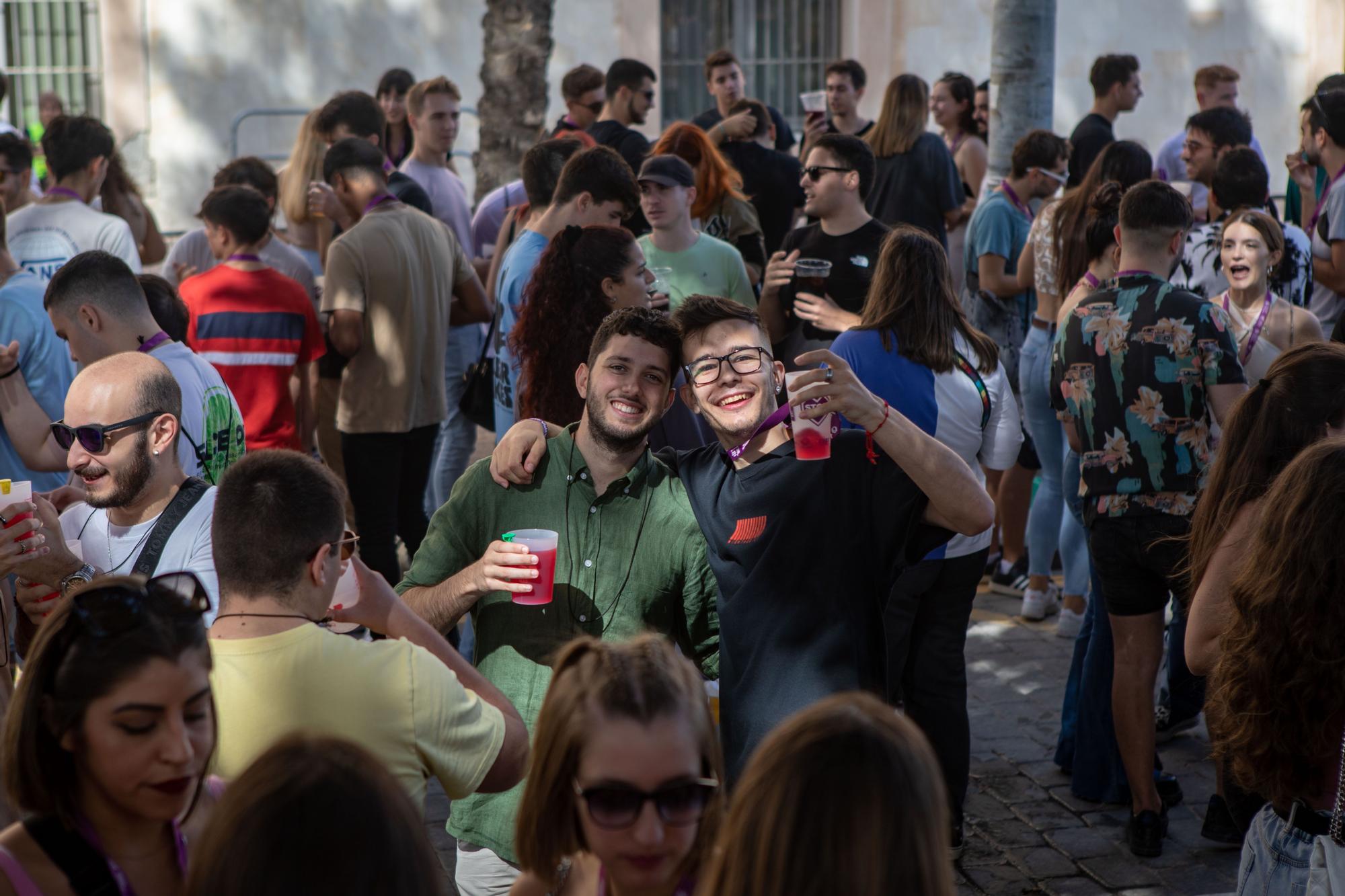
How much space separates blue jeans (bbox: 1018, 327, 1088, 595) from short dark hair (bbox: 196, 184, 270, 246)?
356 cm

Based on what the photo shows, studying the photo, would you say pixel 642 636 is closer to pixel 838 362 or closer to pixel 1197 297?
pixel 838 362

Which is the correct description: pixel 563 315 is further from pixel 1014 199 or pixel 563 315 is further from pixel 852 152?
pixel 1014 199

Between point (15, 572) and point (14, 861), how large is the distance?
1.36 metres

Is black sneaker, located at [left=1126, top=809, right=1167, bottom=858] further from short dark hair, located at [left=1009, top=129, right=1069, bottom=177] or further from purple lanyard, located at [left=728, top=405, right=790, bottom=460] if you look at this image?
short dark hair, located at [left=1009, top=129, right=1069, bottom=177]

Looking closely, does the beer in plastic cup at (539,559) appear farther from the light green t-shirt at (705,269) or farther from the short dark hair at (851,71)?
the short dark hair at (851,71)

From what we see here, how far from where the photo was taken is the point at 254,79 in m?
15.9

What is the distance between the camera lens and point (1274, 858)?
2.74 m

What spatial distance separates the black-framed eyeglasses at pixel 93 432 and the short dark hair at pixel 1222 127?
5.95 m

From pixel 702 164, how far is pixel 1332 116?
10.1 ft

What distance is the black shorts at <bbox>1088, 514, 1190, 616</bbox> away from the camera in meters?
4.49

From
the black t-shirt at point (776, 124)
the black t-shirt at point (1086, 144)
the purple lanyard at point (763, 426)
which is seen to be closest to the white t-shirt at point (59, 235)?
the purple lanyard at point (763, 426)

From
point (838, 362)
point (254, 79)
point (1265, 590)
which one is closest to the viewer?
point (1265, 590)

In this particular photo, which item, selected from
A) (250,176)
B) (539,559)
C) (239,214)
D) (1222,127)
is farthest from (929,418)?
(250,176)

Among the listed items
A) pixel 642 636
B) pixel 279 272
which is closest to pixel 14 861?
pixel 642 636
